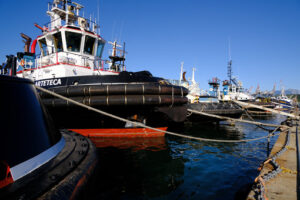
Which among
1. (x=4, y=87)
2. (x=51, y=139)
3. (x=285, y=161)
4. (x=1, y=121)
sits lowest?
(x=285, y=161)

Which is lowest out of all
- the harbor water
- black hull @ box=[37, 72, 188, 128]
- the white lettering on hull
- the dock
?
the harbor water

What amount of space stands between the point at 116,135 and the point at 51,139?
509 cm

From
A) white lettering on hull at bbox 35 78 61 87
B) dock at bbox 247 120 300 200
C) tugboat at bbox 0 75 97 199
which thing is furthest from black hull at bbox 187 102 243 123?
tugboat at bbox 0 75 97 199

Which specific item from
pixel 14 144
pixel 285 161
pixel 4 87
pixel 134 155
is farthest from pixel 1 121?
pixel 285 161

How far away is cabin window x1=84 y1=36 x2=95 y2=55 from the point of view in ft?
32.1

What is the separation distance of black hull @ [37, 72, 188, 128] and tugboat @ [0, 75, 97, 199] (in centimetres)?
363

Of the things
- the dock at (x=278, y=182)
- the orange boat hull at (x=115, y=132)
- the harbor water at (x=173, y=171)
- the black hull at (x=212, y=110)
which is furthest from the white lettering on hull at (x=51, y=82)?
the black hull at (x=212, y=110)

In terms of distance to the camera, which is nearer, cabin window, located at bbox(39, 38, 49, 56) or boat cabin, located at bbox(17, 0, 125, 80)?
boat cabin, located at bbox(17, 0, 125, 80)

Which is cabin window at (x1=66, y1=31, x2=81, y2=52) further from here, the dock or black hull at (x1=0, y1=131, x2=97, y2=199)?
the dock

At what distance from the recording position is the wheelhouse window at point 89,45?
9762 millimetres

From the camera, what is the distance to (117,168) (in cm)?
423

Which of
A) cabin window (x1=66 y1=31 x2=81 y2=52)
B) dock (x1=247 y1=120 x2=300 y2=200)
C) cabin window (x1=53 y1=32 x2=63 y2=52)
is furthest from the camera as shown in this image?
cabin window (x1=53 y1=32 x2=63 y2=52)

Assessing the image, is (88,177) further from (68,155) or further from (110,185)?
(110,185)

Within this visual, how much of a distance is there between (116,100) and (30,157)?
410 cm
